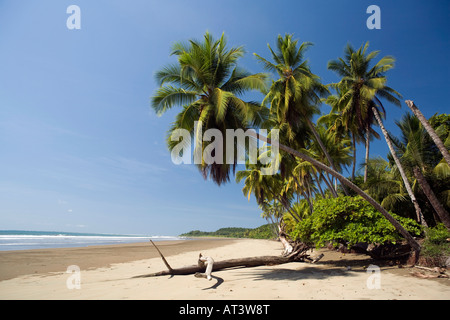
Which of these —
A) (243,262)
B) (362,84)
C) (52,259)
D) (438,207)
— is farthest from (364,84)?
(52,259)

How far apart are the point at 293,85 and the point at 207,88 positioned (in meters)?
4.66

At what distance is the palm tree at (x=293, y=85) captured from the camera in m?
11.6

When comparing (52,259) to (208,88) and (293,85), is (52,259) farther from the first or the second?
(293,85)

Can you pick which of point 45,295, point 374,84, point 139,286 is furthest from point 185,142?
point 374,84

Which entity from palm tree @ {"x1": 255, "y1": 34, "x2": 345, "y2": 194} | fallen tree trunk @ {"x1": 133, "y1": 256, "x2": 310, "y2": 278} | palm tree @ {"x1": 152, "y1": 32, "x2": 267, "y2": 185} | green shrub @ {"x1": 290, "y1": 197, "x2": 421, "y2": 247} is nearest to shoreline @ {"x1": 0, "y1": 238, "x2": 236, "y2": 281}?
fallen tree trunk @ {"x1": 133, "y1": 256, "x2": 310, "y2": 278}

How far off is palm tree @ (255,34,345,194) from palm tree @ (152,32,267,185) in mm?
2862

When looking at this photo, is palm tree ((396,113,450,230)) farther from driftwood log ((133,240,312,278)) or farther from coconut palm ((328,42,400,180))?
driftwood log ((133,240,312,278))

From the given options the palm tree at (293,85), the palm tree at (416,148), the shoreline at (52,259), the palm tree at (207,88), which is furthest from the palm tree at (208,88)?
the shoreline at (52,259)

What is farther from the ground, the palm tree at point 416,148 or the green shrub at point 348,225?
the palm tree at point 416,148

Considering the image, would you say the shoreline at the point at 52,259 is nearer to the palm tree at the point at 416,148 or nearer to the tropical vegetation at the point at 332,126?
the tropical vegetation at the point at 332,126

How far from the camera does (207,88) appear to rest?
9.76 metres

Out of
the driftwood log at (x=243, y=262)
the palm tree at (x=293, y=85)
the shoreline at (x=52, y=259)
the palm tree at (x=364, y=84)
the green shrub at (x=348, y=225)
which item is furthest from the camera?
the palm tree at (x=364, y=84)

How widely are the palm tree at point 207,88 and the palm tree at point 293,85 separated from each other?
113 inches
